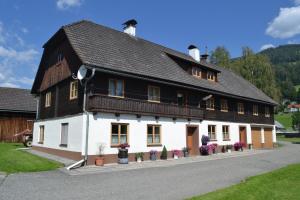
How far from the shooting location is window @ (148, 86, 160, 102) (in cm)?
2212

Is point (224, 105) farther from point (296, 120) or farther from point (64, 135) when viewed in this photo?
point (296, 120)

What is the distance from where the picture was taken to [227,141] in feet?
96.8

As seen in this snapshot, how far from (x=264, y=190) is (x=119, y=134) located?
419 inches

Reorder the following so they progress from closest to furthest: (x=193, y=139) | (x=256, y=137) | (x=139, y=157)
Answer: (x=139, y=157) → (x=193, y=139) → (x=256, y=137)

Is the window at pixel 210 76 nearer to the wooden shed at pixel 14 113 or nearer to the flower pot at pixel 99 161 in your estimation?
the flower pot at pixel 99 161

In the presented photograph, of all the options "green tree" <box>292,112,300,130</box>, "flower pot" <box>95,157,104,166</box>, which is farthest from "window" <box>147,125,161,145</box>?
"green tree" <box>292,112,300,130</box>

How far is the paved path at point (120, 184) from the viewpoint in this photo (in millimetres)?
9703

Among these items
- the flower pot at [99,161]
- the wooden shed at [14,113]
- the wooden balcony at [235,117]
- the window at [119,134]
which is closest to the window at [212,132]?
the wooden balcony at [235,117]

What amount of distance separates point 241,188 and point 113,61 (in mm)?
12275

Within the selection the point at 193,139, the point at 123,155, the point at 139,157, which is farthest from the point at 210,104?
the point at 123,155

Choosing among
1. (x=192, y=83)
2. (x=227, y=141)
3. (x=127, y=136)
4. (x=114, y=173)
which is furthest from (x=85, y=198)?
(x=227, y=141)

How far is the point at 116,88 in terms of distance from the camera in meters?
19.8

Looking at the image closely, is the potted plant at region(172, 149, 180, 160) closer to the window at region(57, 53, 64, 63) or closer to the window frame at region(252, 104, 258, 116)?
the window at region(57, 53, 64, 63)

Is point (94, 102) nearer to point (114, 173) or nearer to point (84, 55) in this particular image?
point (84, 55)
